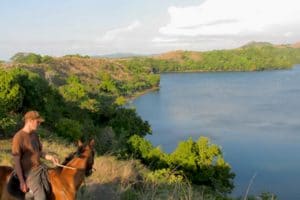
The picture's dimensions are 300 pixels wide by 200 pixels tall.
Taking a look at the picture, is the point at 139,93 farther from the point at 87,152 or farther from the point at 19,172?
the point at 19,172

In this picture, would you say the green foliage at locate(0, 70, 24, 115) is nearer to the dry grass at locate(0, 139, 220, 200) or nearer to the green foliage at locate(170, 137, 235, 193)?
the green foliage at locate(170, 137, 235, 193)

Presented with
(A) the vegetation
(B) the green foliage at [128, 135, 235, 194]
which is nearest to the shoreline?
(A) the vegetation

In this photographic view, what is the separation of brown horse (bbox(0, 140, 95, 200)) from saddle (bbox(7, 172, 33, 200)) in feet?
0.17

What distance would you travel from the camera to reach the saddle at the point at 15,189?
557 cm

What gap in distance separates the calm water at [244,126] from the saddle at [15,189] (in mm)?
28848

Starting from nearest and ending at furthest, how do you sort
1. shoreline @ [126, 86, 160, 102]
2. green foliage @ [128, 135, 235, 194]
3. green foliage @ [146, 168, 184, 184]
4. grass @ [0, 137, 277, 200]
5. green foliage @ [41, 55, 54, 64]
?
grass @ [0, 137, 277, 200], green foliage @ [146, 168, 184, 184], green foliage @ [128, 135, 235, 194], shoreline @ [126, 86, 160, 102], green foliage @ [41, 55, 54, 64]

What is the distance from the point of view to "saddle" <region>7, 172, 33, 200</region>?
5574 mm

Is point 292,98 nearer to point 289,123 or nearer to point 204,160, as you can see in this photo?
point 289,123

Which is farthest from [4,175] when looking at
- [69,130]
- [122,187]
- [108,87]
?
[108,87]

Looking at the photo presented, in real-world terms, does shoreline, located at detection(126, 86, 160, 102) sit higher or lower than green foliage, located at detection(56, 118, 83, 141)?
lower

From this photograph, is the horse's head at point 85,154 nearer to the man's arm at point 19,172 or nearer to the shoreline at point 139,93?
the man's arm at point 19,172

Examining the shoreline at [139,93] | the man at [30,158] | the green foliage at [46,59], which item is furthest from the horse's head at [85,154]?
the green foliage at [46,59]

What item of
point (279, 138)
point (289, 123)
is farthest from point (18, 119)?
point (289, 123)

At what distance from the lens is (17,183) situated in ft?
18.5
